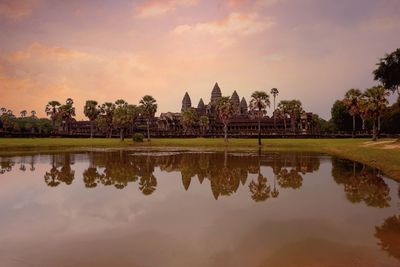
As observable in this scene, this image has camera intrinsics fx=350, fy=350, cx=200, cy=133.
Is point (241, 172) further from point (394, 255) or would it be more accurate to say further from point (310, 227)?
point (394, 255)

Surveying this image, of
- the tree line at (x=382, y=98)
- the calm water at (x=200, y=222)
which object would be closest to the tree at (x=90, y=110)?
the tree line at (x=382, y=98)

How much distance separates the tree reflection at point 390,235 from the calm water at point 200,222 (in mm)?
27

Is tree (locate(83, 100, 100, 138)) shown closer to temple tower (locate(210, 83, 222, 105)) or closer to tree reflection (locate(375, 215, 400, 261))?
temple tower (locate(210, 83, 222, 105))

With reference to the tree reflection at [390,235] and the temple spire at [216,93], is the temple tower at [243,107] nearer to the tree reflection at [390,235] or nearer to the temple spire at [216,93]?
the temple spire at [216,93]

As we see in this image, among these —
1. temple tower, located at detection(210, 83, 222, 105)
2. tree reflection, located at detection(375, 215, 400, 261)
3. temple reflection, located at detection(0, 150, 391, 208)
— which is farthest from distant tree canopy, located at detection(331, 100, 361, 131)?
tree reflection, located at detection(375, 215, 400, 261)

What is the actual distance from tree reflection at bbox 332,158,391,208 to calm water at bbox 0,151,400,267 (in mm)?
49

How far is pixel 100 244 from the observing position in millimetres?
9562

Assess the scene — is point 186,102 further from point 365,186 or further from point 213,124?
point 365,186

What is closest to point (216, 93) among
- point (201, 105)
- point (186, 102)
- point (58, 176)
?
point (201, 105)

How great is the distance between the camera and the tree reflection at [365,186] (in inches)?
591

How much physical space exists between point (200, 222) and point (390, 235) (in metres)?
5.71

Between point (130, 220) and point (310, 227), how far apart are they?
593 cm

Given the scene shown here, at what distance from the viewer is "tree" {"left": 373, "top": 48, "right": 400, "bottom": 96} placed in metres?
52.7

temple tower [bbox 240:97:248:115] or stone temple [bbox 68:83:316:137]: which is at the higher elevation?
temple tower [bbox 240:97:248:115]
